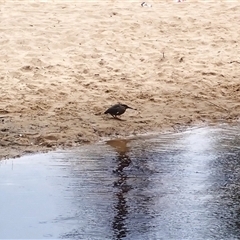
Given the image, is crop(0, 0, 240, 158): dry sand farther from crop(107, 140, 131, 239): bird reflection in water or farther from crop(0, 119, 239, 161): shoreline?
crop(107, 140, 131, 239): bird reflection in water

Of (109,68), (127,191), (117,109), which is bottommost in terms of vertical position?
(127,191)

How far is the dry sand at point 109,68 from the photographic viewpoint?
755 centimetres

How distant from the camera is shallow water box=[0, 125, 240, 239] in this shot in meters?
4.86

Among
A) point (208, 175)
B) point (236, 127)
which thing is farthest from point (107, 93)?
point (208, 175)

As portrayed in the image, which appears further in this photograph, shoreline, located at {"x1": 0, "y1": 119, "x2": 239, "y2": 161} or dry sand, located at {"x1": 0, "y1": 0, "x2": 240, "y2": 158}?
dry sand, located at {"x1": 0, "y1": 0, "x2": 240, "y2": 158}

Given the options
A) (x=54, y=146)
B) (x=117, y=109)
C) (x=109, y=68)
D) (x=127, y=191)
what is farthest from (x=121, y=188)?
(x=109, y=68)

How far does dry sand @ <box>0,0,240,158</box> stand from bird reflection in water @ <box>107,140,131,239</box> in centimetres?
36

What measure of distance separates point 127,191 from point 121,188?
0.08 m

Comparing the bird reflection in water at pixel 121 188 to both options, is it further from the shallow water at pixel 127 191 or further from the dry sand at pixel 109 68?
the dry sand at pixel 109 68

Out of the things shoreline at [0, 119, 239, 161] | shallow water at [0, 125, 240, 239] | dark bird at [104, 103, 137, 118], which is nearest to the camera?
shallow water at [0, 125, 240, 239]

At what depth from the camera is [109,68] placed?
372 inches

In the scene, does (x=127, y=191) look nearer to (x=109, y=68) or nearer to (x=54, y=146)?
(x=54, y=146)

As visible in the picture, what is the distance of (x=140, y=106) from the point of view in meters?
8.26

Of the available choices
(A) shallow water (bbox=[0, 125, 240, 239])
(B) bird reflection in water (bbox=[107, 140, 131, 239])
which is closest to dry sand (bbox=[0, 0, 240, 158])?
(B) bird reflection in water (bbox=[107, 140, 131, 239])
